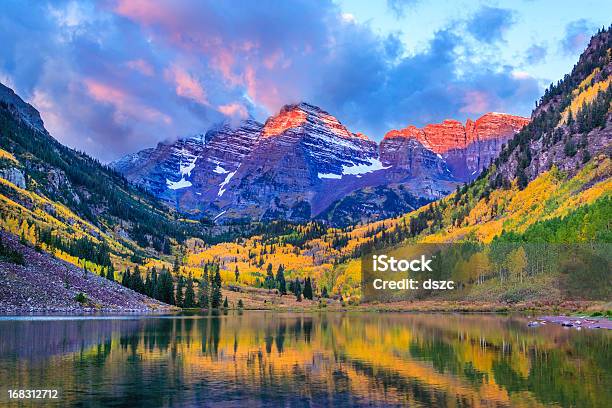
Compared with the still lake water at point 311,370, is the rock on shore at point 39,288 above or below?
above

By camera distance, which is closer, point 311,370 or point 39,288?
point 311,370

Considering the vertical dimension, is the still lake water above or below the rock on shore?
below

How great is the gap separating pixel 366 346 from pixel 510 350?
66.0 ft

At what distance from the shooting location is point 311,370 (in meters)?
61.5

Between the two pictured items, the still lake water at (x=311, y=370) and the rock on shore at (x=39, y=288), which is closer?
the still lake water at (x=311, y=370)

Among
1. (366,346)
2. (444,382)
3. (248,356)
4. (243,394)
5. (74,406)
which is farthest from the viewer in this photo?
(366,346)

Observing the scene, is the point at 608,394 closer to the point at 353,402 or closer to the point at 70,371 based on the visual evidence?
the point at 353,402

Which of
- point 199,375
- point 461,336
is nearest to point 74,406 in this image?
point 199,375

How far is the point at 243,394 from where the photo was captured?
4747 centimetres

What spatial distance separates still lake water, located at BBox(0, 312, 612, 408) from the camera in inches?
1788

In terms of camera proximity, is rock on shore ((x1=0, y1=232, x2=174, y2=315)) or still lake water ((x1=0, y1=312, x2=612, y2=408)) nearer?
still lake water ((x1=0, y1=312, x2=612, y2=408))

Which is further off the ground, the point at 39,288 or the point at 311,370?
the point at 39,288

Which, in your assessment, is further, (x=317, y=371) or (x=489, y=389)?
(x=317, y=371)

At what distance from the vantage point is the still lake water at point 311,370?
45.4 metres
